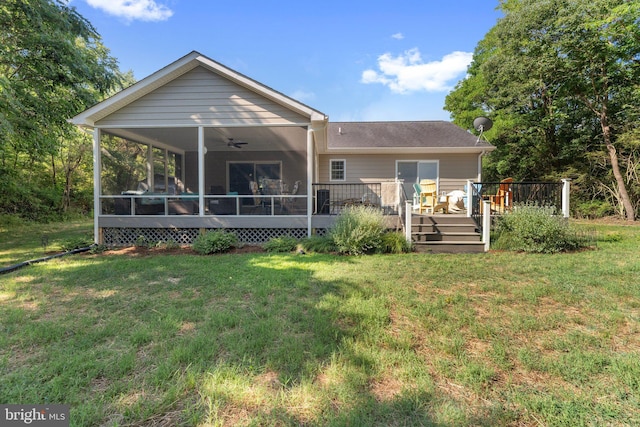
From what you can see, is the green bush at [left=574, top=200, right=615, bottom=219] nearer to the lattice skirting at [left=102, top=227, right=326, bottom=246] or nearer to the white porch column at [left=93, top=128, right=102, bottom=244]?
the lattice skirting at [left=102, top=227, right=326, bottom=246]

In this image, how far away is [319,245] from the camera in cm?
745

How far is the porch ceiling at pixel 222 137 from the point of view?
30.9 ft

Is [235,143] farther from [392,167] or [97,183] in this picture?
[392,167]

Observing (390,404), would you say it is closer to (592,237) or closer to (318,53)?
(592,237)

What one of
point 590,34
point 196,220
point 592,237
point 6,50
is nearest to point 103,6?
point 6,50

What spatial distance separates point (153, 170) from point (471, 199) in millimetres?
11047

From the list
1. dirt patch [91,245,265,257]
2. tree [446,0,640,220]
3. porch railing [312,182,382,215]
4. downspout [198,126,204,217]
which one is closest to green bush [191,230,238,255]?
dirt patch [91,245,265,257]

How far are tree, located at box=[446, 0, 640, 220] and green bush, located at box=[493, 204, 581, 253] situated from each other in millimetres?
9843

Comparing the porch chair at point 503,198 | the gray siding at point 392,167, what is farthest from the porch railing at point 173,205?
the porch chair at point 503,198

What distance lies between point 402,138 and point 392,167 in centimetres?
168

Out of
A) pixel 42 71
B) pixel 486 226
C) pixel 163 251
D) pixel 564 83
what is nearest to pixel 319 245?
pixel 163 251

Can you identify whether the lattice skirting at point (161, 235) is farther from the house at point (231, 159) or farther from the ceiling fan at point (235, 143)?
the ceiling fan at point (235, 143)

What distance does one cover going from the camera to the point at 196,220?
8305mm

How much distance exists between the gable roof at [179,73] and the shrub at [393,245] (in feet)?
11.3
